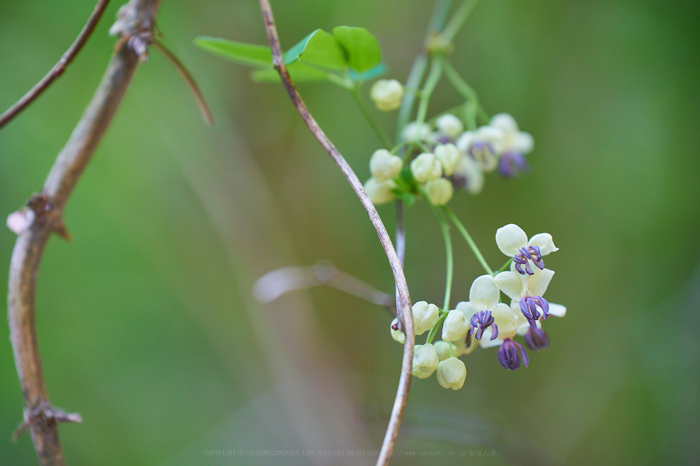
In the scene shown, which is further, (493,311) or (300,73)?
(300,73)

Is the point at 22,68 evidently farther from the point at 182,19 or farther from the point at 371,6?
the point at 371,6

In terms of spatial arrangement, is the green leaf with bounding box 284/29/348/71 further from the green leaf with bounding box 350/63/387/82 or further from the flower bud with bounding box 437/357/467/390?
the flower bud with bounding box 437/357/467/390

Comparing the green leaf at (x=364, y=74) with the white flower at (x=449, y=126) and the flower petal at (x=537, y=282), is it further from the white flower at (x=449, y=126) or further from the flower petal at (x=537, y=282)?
the flower petal at (x=537, y=282)

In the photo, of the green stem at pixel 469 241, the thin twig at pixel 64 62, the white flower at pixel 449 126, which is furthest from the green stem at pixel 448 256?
the thin twig at pixel 64 62

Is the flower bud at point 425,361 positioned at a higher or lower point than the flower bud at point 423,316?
lower

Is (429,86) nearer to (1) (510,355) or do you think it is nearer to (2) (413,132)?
(2) (413,132)

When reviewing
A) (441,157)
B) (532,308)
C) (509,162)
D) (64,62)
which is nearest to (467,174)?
(509,162)
